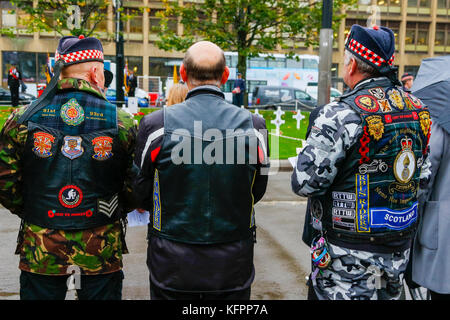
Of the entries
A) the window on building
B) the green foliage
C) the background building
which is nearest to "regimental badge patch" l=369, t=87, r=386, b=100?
the green foliage

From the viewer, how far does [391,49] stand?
2.64 meters

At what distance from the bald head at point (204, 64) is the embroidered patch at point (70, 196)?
0.84 meters

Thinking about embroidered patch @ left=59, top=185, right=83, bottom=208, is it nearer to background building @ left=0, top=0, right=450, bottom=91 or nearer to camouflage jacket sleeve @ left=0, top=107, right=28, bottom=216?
camouflage jacket sleeve @ left=0, top=107, right=28, bottom=216

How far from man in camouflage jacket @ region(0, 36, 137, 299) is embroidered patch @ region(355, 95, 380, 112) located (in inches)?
51.1

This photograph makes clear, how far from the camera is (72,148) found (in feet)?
8.40

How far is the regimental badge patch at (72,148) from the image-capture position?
2.55 m

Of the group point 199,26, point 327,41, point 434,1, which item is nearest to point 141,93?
point 199,26

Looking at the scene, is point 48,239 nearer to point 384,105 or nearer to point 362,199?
point 362,199

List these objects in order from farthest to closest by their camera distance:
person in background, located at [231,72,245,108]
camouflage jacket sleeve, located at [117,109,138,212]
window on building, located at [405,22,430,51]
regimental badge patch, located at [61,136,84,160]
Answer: window on building, located at [405,22,430,51], person in background, located at [231,72,245,108], camouflage jacket sleeve, located at [117,109,138,212], regimental badge patch, located at [61,136,84,160]

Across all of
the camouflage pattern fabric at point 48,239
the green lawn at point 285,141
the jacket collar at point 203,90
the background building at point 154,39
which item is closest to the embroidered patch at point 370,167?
the jacket collar at point 203,90

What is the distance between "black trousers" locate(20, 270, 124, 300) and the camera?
2580mm

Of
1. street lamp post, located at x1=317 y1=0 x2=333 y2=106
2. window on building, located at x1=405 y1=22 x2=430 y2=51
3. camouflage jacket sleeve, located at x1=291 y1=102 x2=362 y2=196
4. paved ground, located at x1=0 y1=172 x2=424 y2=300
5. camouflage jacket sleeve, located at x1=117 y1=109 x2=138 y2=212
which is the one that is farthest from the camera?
window on building, located at x1=405 y1=22 x2=430 y2=51

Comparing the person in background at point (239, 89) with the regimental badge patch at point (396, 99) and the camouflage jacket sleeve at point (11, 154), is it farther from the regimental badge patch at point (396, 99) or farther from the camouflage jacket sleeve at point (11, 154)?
the camouflage jacket sleeve at point (11, 154)

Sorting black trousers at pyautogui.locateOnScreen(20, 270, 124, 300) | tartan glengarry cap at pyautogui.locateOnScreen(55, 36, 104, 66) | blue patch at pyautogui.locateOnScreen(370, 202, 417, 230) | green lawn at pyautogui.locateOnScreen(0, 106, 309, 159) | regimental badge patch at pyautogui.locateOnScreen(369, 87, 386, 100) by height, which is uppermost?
tartan glengarry cap at pyautogui.locateOnScreen(55, 36, 104, 66)
